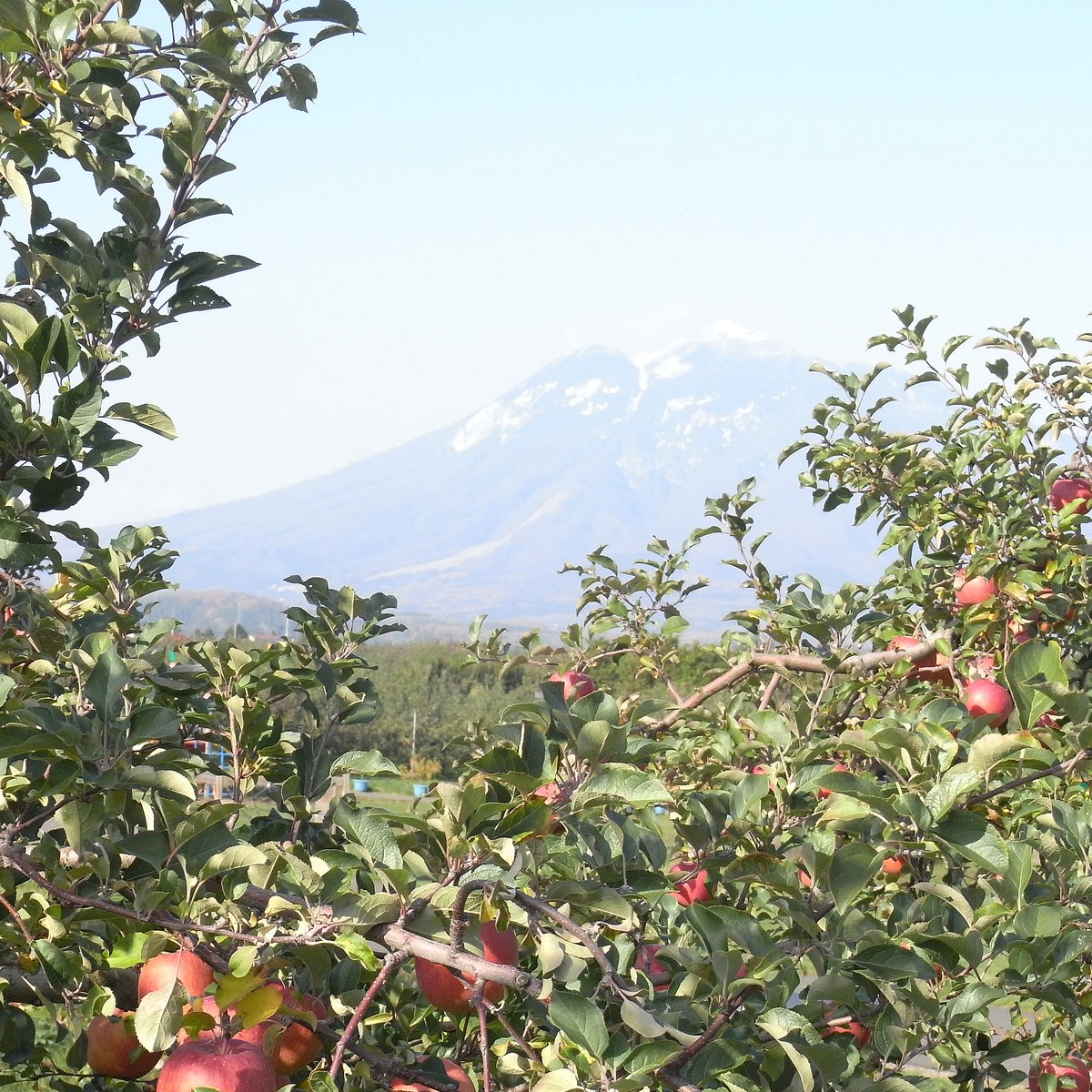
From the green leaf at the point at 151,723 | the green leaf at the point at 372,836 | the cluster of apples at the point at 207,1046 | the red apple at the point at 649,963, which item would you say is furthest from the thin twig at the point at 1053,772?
the green leaf at the point at 151,723

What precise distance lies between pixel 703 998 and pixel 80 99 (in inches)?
58.2

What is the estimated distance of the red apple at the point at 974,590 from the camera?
11.0 feet

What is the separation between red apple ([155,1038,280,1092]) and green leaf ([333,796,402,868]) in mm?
259

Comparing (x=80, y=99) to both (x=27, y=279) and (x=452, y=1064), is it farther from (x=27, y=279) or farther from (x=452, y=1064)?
(x=452, y=1064)

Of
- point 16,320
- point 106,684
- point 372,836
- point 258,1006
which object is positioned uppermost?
point 16,320

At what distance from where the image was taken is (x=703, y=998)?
148 centimetres

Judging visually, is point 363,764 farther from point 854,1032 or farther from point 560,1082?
point 854,1032

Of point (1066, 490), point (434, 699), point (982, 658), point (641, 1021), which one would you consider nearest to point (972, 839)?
point (641, 1021)

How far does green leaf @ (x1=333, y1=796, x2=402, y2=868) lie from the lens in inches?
57.0

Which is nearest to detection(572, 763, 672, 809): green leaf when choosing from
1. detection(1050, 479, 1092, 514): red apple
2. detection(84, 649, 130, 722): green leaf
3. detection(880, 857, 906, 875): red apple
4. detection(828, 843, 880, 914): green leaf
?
detection(828, 843, 880, 914): green leaf

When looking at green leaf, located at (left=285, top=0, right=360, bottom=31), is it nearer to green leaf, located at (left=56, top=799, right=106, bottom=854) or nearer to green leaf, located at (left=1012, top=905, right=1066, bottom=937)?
green leaf, located at (left=56, top=799, right=106, bottom=854)

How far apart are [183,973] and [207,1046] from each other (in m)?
0.10

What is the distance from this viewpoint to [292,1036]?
5.32 feet

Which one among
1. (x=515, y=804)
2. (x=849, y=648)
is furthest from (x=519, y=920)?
(x=849, y=648)
